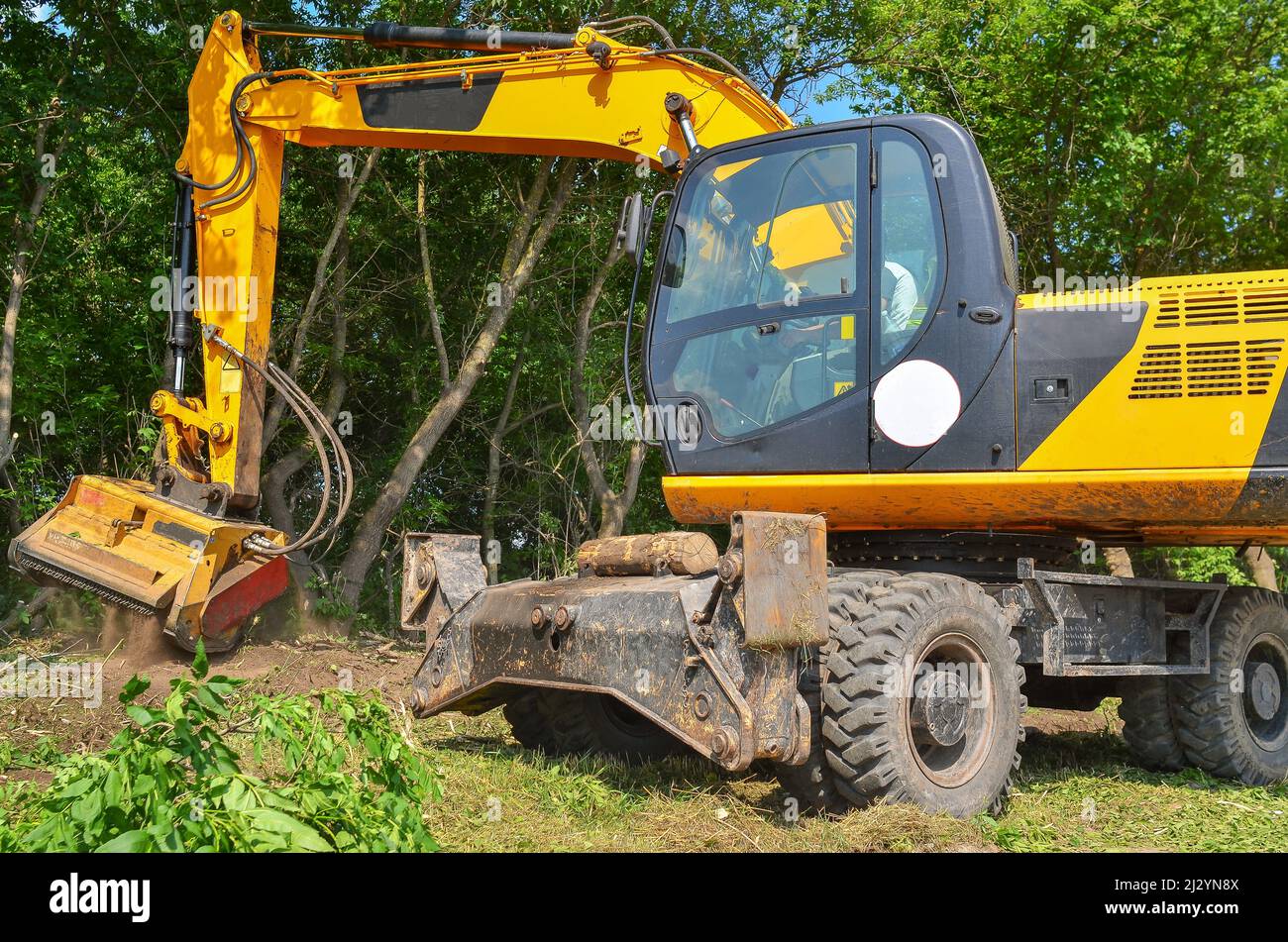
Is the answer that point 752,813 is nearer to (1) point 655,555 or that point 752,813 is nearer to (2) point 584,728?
(1) point 655,555

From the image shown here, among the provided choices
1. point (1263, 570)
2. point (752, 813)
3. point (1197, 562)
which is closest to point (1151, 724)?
point (752, 813)

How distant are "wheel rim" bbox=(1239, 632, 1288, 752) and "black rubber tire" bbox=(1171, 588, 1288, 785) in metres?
0.04

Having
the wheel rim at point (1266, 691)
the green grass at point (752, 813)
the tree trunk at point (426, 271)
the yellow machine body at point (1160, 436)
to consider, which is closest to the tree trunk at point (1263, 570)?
the wheel rim at point (1266, 691)

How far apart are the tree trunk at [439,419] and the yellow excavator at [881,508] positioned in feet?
14.2

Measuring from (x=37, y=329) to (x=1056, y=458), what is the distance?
874 centimetres

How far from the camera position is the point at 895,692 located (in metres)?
4.46

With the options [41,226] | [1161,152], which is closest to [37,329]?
[41,226]

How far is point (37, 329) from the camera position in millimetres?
10180

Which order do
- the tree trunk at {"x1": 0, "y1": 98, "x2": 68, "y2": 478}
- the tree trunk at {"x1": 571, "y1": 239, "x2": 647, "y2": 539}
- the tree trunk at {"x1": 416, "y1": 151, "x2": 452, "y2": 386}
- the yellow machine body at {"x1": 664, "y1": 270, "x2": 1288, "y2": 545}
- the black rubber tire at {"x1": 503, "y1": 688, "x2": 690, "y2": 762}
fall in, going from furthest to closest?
1. the tree trunk at {"x1": 571, "y1": 239, "x2": 647, "y2": 539}
2. the tree trunk at {"x1": 416, "y1": 151, "x2": 452, "y2": 386}
3. the tree trunk at {"x1": 0, "y1": 98, "x2": 68, "y2": 478}
4. the black rubber tire at {"x1": 503, "y1": 688, "x2": 690, "y2": 762}
5. the yellow machine body at {"x1": 664, "y1": 270, "x2": 1288, "y2": 545}

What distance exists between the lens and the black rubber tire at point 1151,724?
21.8 ft

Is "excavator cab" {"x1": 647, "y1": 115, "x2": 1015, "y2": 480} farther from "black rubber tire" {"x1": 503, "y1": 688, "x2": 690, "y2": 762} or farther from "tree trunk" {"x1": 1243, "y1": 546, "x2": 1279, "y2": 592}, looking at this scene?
"tree trunk" {"x1": 1243, "y1": 546, "x2": 1279, "y2": 592}

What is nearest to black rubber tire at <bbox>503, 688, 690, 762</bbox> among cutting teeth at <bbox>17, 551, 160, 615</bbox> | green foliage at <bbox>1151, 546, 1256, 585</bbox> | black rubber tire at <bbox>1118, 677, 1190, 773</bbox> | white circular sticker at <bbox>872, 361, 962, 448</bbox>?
white circular sticker at <bbox>872, 361, 962, 448</bbox>

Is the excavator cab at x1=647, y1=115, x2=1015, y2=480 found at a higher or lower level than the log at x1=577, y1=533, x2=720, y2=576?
higher

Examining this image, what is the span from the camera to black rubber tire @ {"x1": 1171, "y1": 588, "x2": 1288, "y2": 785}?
6.48 m
